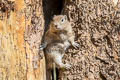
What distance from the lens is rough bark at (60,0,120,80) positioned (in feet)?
11.9

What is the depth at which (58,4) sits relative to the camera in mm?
4301

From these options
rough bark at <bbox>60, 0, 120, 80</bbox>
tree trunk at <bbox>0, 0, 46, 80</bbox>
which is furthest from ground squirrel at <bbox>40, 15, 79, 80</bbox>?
tree trunk at <bbox>0, 0, 46, 80</bbox>

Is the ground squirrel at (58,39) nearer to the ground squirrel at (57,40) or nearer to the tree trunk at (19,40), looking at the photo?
the ground squirrel at (57,40)

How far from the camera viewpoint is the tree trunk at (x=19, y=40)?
3230 mm

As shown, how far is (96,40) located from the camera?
12.1ft

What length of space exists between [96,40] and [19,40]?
42.3 inches

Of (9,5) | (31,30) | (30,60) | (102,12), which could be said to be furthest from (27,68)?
(102,12)

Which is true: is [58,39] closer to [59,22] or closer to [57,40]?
[57,40]

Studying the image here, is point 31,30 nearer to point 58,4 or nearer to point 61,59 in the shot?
point 61,59

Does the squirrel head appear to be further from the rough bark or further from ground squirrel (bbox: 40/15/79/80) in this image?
the rough bark

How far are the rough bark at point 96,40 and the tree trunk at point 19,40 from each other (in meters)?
0.57

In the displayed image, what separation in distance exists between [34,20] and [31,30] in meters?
0.14

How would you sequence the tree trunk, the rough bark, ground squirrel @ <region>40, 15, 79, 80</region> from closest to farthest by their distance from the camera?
the tree trunk < the rough bark < ground squirrel @ <region>40, 15, 79, 80</region>

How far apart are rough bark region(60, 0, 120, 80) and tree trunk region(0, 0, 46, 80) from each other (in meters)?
0.57
